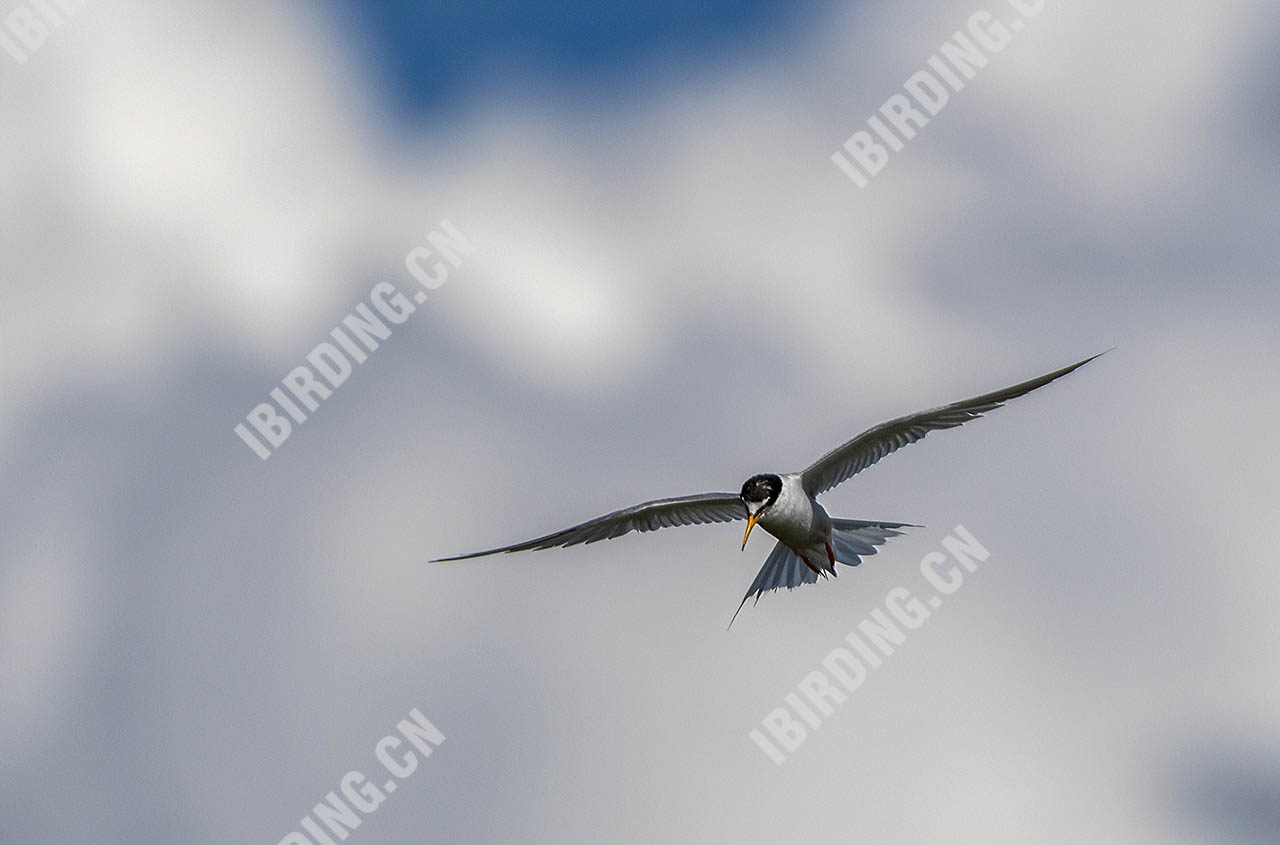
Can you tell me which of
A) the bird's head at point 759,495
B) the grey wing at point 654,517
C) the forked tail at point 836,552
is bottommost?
the forked tail at point 836,552

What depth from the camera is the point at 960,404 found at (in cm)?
1788

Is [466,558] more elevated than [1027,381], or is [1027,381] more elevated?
[466,558]

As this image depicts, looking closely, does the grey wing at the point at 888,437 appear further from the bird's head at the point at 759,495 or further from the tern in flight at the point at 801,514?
the bird's head at the point at 759,495

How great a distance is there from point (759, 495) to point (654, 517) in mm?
2492

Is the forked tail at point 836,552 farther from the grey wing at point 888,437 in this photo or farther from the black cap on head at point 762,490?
the black cap on head at point 762,490

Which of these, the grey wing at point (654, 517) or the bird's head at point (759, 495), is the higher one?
the grey wing at point (654, 517)

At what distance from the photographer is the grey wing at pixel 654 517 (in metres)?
19.3

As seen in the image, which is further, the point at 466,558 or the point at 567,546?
the point at 567,546

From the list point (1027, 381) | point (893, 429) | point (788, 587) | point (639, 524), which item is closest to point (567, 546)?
point (639, 524)

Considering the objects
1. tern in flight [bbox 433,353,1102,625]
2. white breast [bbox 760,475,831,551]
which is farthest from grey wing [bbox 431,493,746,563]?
white breast [bbox 760,475,831,551]

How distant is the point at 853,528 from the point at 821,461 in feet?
4.33

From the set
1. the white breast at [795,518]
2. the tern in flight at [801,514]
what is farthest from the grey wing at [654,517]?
the white breast at [795,518]

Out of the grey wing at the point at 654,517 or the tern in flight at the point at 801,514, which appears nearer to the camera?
the tern in flight at the point at 801,514

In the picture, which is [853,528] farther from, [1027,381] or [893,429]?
[1027,381]
